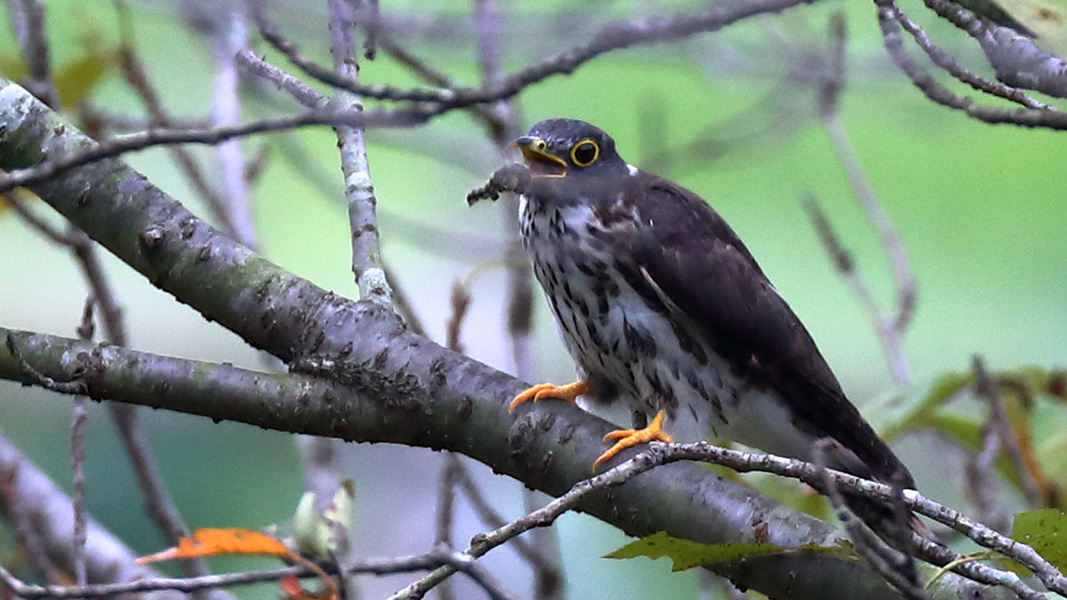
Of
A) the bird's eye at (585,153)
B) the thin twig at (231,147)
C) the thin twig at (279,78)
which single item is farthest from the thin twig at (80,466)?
the bird's eye at (585,153)

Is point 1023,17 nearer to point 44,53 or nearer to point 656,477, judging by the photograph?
point 656,477

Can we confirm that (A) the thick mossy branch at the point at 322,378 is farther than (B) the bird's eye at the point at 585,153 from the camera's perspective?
No

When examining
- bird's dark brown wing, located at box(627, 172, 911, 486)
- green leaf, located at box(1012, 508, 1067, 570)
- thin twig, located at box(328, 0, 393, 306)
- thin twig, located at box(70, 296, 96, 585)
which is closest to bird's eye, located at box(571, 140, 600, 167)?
bird's dark brown wing, located at box(627, 172, 911, 486)

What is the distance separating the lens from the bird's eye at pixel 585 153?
2229mm

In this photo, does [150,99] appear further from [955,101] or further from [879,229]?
[955,101]

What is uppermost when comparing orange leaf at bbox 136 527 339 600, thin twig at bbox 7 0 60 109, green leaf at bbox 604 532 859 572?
thin twig at bbox 7 0 60 109

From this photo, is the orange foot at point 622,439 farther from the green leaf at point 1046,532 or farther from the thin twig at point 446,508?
the green leaf at point 1046,532

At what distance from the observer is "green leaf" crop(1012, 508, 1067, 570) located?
46.4 inches

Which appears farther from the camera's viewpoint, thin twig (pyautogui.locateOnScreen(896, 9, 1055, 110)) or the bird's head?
the bird's head

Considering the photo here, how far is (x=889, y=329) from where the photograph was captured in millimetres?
2672

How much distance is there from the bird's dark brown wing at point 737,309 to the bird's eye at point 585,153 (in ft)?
0.37

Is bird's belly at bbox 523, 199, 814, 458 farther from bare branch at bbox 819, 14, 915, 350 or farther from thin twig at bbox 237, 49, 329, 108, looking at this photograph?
thin twig at bbox 237, 49, 329, 108

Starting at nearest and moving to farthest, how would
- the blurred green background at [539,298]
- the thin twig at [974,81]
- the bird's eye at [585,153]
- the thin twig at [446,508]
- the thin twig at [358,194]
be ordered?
1. the thin twig at [974,81]
2. the thin twig at [358,194]
3. the thin twig at [446,508]
4. the bird's eye at [585,153]
5. the blurred green background at [539,298]

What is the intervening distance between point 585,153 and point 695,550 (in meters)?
1.19
